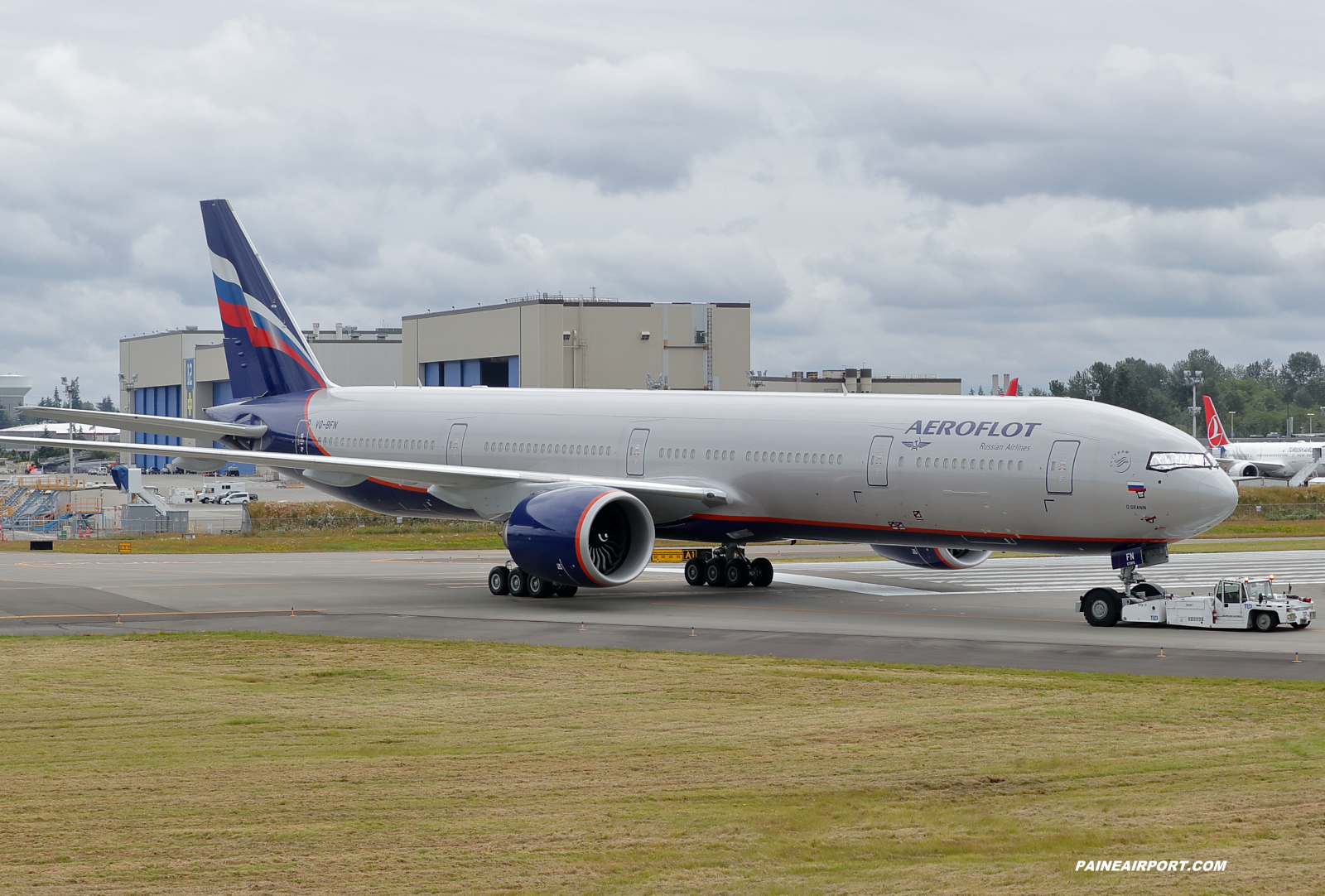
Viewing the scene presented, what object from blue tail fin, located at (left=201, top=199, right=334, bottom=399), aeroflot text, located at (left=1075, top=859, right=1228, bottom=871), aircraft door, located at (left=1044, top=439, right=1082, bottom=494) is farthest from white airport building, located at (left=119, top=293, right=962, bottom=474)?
aeroflot text, located at (left=1075, top=859, right=1228, bottom=871)

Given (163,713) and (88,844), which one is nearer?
(88,844)

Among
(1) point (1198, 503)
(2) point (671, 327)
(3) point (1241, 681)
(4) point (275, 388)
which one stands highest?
(2) point (671, 327)

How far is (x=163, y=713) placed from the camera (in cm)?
1675

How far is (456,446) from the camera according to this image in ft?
117

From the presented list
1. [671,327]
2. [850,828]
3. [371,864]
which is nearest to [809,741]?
[850,828]

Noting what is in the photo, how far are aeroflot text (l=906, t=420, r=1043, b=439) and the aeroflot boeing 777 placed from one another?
0.04 meters

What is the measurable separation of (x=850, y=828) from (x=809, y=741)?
3.56m

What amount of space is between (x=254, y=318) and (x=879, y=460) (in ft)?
65.4

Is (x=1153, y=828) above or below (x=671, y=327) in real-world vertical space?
below

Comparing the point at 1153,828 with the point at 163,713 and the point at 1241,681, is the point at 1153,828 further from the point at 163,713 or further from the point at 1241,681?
the point at 163,713

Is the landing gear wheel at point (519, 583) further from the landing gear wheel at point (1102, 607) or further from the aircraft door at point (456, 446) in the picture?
the landing gear wheel at point (1102, 607)

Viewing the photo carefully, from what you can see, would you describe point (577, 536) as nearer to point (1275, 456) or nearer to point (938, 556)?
point (938, 556)

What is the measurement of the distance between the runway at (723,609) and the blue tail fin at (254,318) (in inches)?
215

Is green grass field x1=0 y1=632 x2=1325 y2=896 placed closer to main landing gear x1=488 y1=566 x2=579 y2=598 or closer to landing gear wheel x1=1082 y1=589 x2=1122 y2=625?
landing gear wheel x1=1082 y1=589 x2=1122 y2=625
